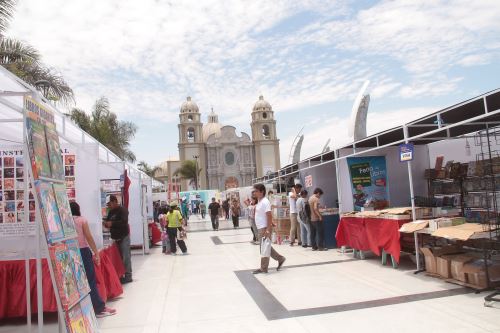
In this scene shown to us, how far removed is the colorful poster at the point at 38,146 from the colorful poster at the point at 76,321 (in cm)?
112

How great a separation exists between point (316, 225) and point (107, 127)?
61.6ft

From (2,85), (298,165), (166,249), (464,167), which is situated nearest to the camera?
(2,85)

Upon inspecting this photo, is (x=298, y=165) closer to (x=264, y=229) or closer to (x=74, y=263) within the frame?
(x=264, y=229)

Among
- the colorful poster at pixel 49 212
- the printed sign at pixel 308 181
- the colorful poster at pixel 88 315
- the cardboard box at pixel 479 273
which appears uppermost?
the printed sign at pixel 308 181

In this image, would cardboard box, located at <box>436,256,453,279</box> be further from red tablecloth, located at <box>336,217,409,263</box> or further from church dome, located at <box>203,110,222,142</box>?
church dome, located at <box>203,110,222,142</box>

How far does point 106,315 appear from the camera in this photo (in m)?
5.78

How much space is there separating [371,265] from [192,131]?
249 feet

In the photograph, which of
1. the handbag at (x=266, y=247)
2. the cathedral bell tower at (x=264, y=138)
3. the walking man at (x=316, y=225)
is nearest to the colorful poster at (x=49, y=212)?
the handbag at (x=266, y=247)

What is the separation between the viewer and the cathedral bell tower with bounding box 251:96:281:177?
3152 inches

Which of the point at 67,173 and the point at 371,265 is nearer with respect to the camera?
the point at 67,173

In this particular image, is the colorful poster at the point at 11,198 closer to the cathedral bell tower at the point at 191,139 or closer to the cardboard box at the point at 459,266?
the cardboard box at the point at 459,266

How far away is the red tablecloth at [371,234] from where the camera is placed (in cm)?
764

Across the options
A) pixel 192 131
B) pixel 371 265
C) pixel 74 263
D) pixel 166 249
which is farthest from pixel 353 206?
pixel 192 131

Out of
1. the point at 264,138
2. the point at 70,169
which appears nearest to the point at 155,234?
the point at 70,169
